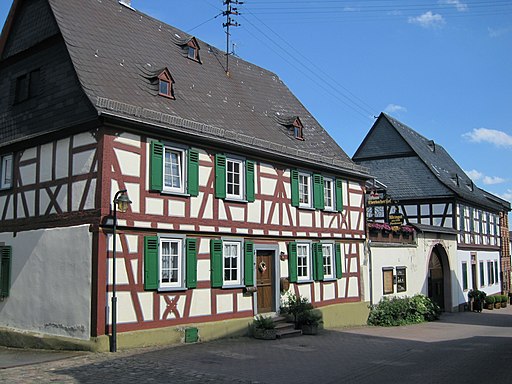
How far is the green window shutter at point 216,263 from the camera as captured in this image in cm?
1634

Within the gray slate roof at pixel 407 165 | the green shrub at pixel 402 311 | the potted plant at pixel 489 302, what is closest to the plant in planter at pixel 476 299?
the potted plant at pixel 489 302

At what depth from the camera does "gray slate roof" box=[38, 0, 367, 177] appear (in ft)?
50.5

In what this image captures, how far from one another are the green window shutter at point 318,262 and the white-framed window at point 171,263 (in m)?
6.50

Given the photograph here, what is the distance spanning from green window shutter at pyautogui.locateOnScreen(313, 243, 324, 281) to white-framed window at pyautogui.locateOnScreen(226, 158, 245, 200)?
167 inches

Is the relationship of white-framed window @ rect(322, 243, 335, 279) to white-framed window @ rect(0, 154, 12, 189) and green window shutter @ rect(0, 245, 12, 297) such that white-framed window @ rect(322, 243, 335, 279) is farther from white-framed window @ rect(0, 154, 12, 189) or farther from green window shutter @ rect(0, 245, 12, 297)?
white-framed window @ rect(0, 154, 12, 189)

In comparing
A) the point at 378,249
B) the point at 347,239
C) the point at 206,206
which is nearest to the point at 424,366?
the point at 206,206

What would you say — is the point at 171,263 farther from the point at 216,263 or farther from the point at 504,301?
the point at 504,301

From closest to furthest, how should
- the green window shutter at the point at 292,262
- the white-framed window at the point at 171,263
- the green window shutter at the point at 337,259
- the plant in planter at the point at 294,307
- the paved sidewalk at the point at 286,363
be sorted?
the paved sidewalk at the point at 286,363 < the white-framed window at the point at 171,263 < the plant in planter at the point at 294,307 < the green window shutter at the point at 292,262 < the green window shutter at the point at 337,259

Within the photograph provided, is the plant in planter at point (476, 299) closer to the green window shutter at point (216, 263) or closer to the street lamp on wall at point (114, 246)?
the green window shutter at point (216, 263)

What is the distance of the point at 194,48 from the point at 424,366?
14.1m

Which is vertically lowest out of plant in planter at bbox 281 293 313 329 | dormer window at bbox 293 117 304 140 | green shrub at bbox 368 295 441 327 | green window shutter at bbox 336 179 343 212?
green shrub at bbox 368 295 441 327

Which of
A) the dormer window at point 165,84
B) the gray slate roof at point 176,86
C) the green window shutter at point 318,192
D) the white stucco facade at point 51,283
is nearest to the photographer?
the white stucco facade at point 51,283

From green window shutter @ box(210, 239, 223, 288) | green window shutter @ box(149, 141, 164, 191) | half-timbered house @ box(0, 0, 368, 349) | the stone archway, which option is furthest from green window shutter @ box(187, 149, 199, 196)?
the stone archway

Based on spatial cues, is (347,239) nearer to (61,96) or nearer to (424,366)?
(424,366)
